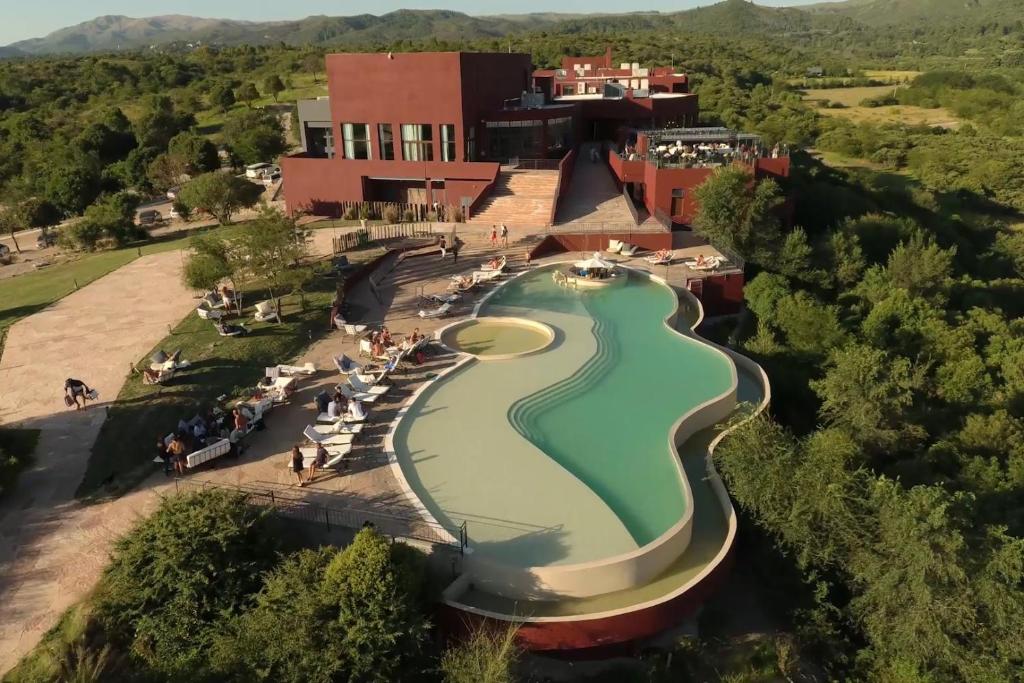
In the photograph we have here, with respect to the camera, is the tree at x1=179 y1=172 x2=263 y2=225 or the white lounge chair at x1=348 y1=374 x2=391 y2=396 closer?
the white lounge chair at x1=348 y1=374 x2=391 y2=396

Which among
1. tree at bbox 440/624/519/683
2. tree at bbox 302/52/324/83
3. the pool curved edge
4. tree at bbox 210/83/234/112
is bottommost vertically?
the pool curved edge

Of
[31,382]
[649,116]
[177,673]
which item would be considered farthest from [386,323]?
[649,116]

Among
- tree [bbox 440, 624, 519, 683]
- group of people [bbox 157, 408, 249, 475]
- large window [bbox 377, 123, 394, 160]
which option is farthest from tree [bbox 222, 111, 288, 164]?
tree [bbox 440, 624, 519, 683]

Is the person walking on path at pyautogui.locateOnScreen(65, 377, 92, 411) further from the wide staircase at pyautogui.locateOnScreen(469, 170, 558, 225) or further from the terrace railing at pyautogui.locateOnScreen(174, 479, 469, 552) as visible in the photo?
the wide staircase at pyautogui.locateOnScreen(469, 170, 558, 225)

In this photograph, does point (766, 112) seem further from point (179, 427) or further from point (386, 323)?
point (179, 427)

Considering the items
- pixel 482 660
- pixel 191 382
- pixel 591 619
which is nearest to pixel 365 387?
pixel 191 382

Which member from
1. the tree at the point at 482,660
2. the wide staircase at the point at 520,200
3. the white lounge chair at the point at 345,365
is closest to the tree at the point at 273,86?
the wide staircase at the point at 520,200
